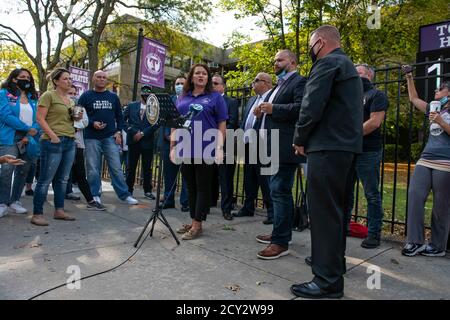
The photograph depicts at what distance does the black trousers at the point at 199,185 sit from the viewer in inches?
167

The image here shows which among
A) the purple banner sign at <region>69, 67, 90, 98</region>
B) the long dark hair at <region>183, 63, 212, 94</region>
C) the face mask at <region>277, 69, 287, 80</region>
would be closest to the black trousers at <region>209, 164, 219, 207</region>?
the long dark hair at <region>183, 63, 212, 94</region>

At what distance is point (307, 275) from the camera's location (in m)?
3.20

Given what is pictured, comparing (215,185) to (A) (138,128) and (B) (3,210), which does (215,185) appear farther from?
(B) (3,210)

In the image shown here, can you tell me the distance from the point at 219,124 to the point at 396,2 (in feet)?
41.7

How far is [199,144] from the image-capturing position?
13.9 feet

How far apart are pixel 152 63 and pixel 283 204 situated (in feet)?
17.5

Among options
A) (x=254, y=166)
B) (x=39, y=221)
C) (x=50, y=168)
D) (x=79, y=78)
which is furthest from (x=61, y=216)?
(x=79, y=78)

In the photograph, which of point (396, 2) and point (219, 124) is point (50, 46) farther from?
point (219, 124)

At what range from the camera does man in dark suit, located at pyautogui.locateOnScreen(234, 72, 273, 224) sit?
16.1 ft

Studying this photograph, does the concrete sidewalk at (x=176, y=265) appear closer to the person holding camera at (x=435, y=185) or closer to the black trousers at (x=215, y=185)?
the person holding camera at (x=435, y=185)

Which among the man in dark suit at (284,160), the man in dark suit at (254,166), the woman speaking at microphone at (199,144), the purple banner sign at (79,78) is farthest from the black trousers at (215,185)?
the purple banner sign at (79,78)

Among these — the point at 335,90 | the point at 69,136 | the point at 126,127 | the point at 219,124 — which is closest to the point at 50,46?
the point at 126,127

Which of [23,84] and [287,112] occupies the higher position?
[23,84]

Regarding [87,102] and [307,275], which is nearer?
[307,275]
